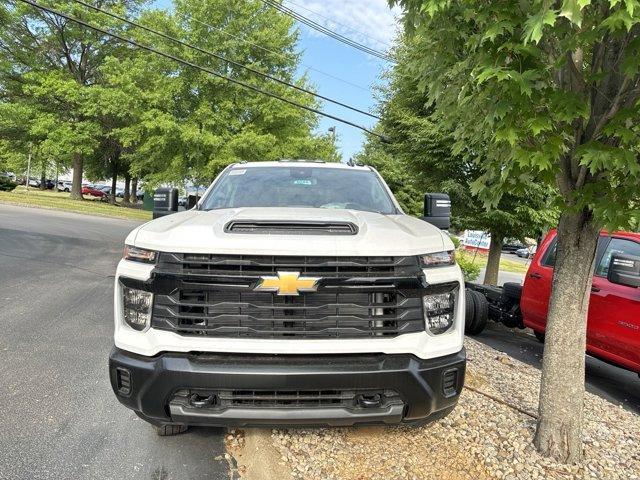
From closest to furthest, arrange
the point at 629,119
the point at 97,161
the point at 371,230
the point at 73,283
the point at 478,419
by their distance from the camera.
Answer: the point at 629,119
the point at 371,230
the point at 478,419
the point at 73,283
the point at 97,161

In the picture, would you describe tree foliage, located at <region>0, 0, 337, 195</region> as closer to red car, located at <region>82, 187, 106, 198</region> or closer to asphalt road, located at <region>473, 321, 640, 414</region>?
asphalt road, located at <region>473, 321, 640, 414</region>

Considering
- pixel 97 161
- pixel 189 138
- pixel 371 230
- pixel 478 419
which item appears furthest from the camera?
pixel 97 161

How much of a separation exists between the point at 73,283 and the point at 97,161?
37.0m

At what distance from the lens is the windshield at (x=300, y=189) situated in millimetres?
4090

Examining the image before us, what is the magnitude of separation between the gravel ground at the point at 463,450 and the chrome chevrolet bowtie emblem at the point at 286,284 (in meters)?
1.17

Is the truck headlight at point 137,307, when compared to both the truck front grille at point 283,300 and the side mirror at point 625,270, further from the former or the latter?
the side mirror at point 625,270

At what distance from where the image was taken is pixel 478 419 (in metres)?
3.52

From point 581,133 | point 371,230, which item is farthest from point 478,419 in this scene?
point 581,133

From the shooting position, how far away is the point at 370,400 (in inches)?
104

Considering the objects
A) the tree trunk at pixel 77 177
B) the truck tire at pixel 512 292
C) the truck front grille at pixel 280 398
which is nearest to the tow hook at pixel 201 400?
the truck front grille at pixel 280 398

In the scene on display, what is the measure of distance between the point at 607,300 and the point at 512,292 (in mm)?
2099

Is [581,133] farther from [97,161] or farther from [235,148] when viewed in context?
[97,161]

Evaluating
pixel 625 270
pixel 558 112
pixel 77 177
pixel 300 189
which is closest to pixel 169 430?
pixel 300 189

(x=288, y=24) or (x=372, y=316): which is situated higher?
(x=288, y=24)
